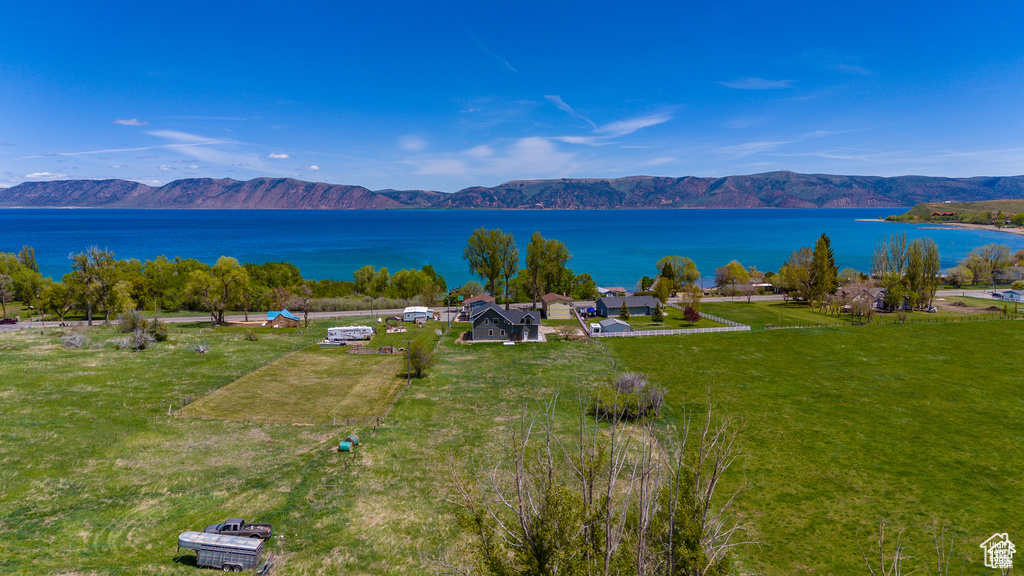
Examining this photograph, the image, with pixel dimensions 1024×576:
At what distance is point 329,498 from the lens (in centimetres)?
2166

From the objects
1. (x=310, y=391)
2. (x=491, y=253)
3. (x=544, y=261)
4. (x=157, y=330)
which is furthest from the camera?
(x=491, y=253)

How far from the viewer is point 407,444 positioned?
89.8 ft

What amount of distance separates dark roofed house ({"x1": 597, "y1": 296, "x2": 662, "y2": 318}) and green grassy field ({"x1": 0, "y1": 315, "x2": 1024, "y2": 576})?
1678 centimetres

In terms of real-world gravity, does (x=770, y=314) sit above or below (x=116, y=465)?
below

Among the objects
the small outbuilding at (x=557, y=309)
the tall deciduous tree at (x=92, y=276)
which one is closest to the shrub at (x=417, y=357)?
the small outbuilding at (x=557, y=309)

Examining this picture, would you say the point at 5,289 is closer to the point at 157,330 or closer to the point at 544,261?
the point at 157,330

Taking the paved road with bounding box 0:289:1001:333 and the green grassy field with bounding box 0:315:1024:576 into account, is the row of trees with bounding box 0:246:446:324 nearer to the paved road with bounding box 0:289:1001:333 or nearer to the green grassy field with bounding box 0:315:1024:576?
the paved road with bounding box 0:289:1001:333

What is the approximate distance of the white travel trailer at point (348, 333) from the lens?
51.1 m

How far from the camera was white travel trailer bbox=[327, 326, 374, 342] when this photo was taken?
51.1 m

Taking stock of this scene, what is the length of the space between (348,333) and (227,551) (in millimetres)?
35759

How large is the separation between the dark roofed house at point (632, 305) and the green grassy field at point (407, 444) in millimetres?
16780

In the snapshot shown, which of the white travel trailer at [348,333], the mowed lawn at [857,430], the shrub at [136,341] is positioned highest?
the shrub at [136,341]

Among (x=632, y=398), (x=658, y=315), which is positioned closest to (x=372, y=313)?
(x=658, y=315)

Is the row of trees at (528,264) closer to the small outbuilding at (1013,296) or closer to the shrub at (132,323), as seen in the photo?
the shrub at (132,323)
